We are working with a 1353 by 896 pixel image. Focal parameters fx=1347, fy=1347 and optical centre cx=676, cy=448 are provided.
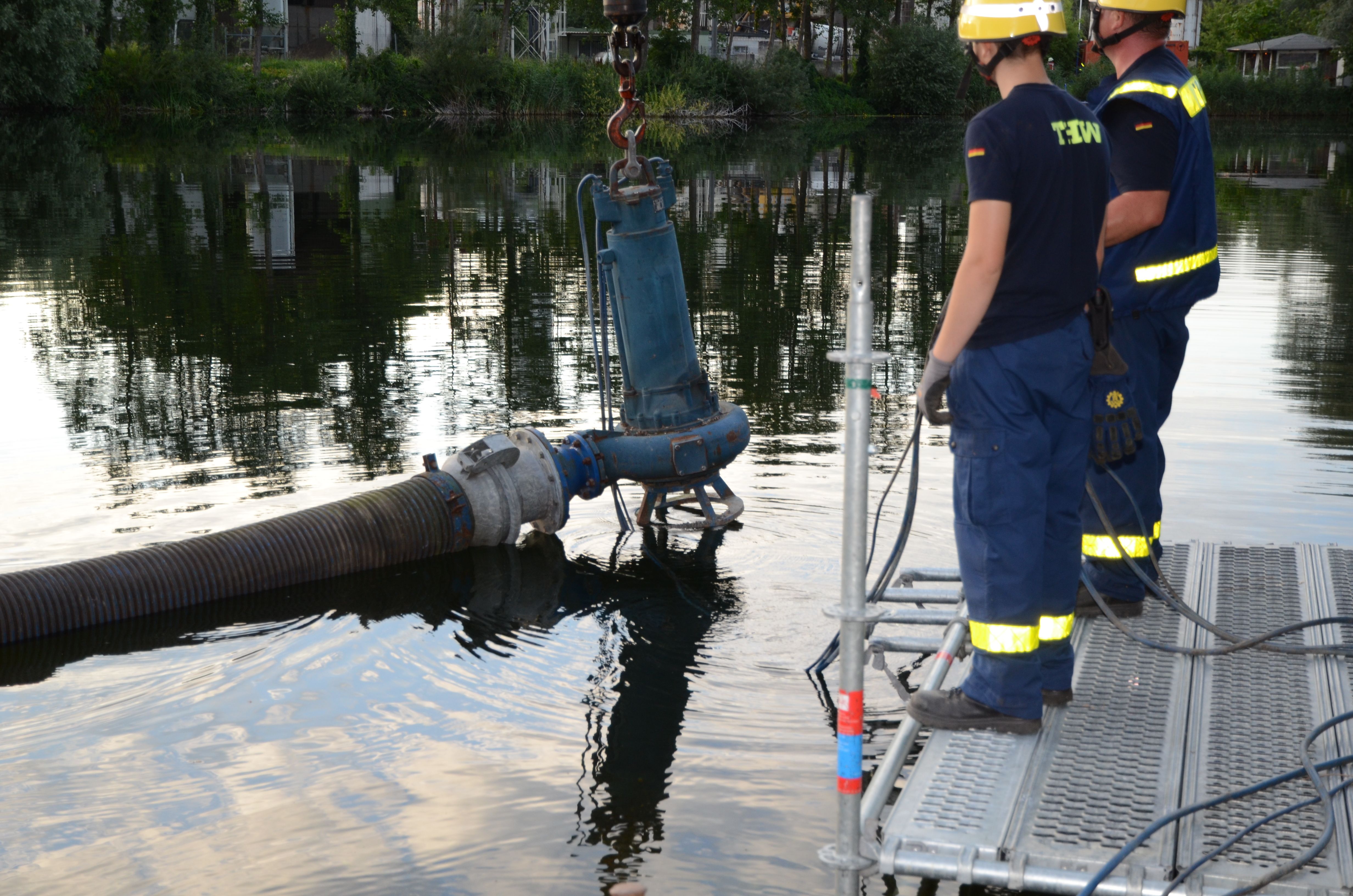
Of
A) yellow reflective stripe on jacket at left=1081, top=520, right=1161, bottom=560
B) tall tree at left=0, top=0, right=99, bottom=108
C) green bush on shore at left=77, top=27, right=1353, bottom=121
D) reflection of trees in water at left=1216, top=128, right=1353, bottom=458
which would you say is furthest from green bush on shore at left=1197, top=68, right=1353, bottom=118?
yellow reflective stripe on jacket at left=1081, top=520, right=1161, bottom=560

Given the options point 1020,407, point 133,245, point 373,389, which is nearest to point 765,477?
point 373,389

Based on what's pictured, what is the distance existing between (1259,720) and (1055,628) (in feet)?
2.21

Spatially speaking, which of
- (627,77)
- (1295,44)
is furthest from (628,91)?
(1295,44)

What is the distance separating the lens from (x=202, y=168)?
91.3ft

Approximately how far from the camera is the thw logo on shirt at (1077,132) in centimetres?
357

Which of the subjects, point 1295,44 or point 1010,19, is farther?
point 1295,44

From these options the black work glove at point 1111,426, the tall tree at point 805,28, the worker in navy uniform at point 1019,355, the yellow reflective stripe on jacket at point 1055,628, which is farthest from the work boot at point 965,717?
the tall tree at point 805,28

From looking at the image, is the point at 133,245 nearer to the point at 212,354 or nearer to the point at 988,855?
the point at 212,354

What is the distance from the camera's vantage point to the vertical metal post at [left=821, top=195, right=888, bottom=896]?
2.84 meters

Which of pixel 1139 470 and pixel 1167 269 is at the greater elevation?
pixel 1167 269

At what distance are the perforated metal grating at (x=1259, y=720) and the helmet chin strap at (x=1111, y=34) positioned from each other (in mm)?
2009

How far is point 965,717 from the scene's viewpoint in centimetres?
378

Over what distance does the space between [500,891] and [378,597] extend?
245cm

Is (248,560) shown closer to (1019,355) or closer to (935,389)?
(935,389)
